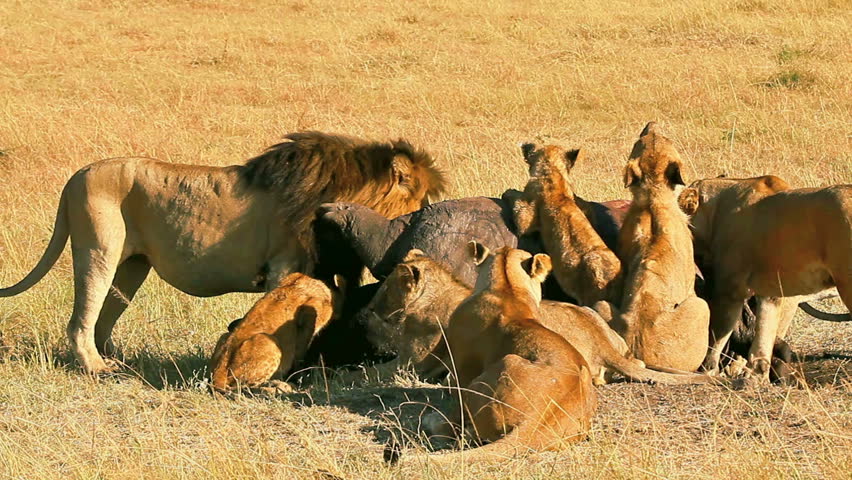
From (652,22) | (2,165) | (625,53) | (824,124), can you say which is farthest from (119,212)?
(652,22)

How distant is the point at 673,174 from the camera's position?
6.54m

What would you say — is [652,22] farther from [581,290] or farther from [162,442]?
[162,442]

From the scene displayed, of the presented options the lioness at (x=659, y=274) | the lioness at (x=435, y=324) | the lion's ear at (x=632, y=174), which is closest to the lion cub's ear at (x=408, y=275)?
the lioness at (x=435, y=324)

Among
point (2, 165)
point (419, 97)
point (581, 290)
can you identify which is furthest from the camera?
point (419, 97)

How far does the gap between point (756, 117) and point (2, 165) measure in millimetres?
8394

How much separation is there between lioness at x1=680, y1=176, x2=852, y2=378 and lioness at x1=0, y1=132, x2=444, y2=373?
5.80ft

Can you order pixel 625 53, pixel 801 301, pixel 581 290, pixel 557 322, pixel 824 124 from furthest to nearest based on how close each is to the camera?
pixel 625 53 → pixel 824 124 → pixel 801 301 → pixel 581 290 → pixel 557 322

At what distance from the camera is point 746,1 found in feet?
74.7

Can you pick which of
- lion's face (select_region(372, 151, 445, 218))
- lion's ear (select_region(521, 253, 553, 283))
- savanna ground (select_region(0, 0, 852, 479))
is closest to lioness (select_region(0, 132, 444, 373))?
lion's face (select_region(372, 151, 445, 218))

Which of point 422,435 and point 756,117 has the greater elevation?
point 422,435

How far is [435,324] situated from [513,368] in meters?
1.28

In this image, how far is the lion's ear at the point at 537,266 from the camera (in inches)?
233

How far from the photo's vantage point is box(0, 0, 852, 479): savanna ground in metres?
5.15

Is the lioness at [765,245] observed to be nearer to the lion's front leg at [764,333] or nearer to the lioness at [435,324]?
the lion's front leg at [764,333]
